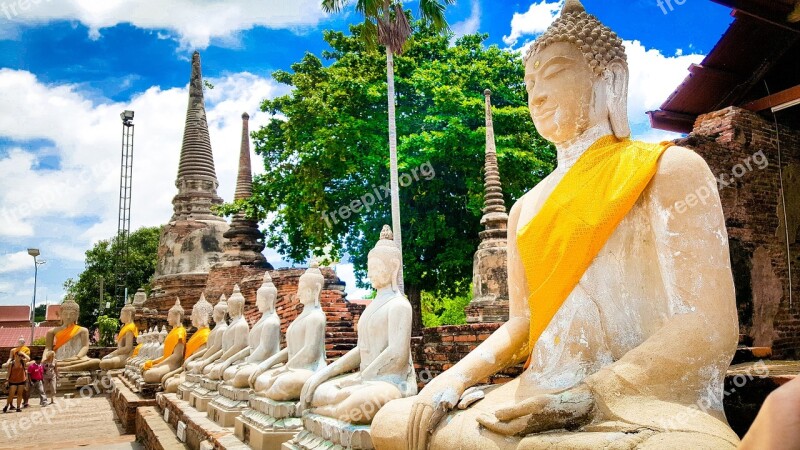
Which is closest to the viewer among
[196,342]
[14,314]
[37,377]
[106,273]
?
[196,342]

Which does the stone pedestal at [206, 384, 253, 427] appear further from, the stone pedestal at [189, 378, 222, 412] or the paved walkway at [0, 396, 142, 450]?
the paved walkway at [0, 396, 142, 450]

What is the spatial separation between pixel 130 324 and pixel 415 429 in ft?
57.3

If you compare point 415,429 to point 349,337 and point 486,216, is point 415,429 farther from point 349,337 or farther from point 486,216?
point 486,216

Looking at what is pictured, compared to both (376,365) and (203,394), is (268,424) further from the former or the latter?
(203,394)

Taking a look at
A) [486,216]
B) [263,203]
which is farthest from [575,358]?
[263,203]

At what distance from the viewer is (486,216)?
15680 millimetres

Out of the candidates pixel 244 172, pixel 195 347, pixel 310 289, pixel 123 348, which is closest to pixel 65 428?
pixel 195 347

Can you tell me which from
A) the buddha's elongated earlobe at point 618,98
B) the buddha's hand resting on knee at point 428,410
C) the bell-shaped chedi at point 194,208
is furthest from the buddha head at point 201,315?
the bell-shaped chedi at point 194,208

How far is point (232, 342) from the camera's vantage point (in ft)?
28.3

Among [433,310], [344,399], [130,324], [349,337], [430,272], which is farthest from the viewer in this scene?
[433,310]

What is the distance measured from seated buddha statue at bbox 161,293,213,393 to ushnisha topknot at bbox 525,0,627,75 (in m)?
9.05

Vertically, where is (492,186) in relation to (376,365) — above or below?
above

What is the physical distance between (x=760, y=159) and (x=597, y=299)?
8653mm

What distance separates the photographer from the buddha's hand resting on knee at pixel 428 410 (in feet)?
8.57
